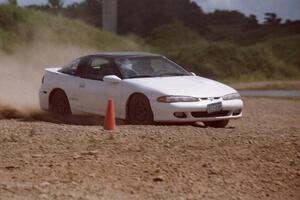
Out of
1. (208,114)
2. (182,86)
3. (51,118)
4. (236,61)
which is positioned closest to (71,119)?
(51,118)

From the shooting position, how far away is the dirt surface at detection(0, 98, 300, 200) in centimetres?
697

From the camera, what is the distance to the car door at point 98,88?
1230 centimetres

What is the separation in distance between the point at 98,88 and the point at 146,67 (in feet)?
3.10

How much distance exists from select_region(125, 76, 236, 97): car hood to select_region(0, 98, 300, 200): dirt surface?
1.59 metres

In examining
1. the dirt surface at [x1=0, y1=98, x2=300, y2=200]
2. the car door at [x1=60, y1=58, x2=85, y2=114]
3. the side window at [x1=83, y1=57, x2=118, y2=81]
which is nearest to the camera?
the dirt surface at [x1=0, y1=98, x2=300, y2=200]

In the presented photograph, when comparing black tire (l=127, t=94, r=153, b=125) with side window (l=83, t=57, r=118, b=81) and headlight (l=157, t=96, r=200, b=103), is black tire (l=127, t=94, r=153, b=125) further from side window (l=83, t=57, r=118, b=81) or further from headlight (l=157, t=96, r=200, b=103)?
side window (l=83, t=57, r=118, b=81)

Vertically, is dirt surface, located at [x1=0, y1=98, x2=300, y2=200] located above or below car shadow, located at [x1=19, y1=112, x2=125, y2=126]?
below

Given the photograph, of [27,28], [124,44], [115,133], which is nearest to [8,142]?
[115,133]

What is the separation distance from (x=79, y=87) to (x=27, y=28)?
23.4 m

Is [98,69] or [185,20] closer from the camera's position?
[98,69]

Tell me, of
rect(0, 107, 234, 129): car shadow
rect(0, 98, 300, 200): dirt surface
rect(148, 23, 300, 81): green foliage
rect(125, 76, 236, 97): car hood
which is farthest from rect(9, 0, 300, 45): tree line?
rect(0, 98, 300, 200): dirt surface

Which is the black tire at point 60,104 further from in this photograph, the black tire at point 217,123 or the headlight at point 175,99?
the black tire at point 217,123

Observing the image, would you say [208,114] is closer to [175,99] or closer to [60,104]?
[175,99]

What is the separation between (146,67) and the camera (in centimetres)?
1289
